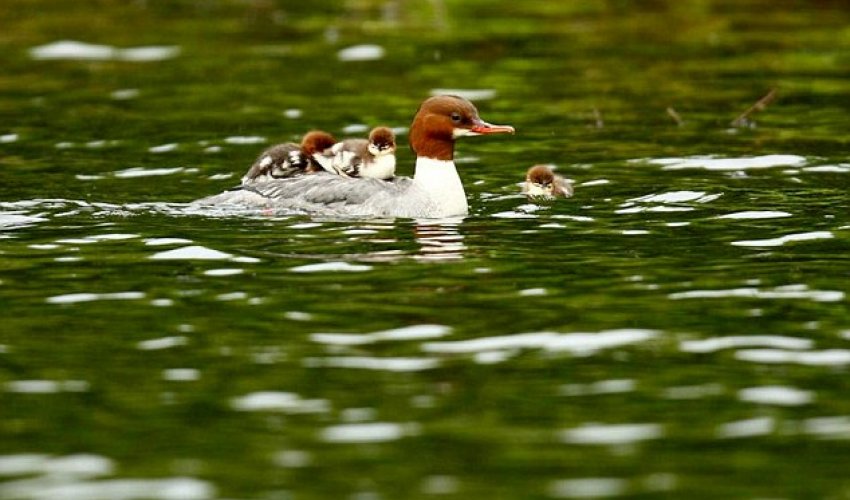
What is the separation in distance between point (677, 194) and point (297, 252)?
4062mm

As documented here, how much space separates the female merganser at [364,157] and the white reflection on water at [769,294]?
16.5ft

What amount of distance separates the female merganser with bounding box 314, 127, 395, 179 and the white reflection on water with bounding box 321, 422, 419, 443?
293 inches

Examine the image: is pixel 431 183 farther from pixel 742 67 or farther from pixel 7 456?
pixel 742 67

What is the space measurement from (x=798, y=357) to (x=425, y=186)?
19.7 ft

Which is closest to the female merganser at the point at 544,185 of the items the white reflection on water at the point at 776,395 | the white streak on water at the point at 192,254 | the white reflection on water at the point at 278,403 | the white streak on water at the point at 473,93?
the white streak on water at the point at 192,254

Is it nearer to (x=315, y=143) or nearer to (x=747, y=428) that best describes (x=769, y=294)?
(x=747, y=428)

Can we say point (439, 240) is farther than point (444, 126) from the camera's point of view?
No

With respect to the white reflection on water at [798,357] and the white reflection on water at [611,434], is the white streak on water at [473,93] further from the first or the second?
the white reflection on water at [611,434]

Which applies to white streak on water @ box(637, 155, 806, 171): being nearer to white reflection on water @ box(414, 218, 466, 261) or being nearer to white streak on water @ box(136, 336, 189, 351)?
white reflection on water @ box(414, 218, 466, 261)

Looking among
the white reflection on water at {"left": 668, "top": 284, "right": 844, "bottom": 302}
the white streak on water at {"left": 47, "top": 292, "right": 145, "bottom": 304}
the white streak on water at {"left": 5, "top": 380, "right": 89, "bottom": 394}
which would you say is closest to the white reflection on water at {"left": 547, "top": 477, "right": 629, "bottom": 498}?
the white streak on water at {"left": 5, "top": 380, "right": 89, "bottom": 394}

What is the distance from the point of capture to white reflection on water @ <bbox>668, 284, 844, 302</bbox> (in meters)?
12.0

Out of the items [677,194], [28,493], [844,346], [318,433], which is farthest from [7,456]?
[677,194]

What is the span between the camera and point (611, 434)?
912 centimetres

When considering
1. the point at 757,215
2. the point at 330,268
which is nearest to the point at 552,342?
the point at 330,268
